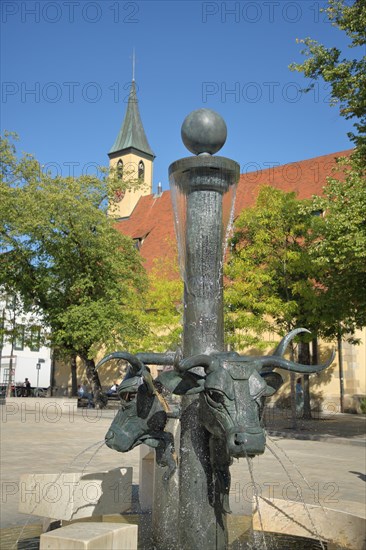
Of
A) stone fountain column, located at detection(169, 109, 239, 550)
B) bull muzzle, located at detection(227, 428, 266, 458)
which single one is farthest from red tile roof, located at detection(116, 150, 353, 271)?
bull muzzle, located at detection(227, 428, 266, 458)

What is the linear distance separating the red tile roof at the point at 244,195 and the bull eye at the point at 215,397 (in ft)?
84.0

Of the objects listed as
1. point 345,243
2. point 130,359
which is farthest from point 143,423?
point 345,243

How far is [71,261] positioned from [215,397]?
2469 cm

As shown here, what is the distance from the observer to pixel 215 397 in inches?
151

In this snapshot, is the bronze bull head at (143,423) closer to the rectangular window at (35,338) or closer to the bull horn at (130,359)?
the bull horn at (130,359)

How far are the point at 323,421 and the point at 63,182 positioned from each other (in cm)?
1665

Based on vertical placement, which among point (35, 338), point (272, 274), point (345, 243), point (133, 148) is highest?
point (133, 148)

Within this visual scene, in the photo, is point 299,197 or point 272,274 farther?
point 299,197

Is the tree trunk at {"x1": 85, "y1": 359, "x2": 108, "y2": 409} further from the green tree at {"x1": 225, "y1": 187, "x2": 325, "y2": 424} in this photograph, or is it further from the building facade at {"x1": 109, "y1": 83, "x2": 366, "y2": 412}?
the green tree at {"x1": 225, "y1": 187, "x2": 325, "y2": 424}

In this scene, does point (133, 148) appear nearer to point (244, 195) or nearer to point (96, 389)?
point (244, 195)

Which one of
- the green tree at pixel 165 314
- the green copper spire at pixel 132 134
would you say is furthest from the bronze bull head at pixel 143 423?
the green copper spire at pixel 132 134

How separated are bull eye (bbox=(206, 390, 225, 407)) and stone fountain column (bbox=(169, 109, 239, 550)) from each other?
0.66m

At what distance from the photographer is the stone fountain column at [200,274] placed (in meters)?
4.29

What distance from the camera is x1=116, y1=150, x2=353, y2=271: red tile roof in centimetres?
3481
